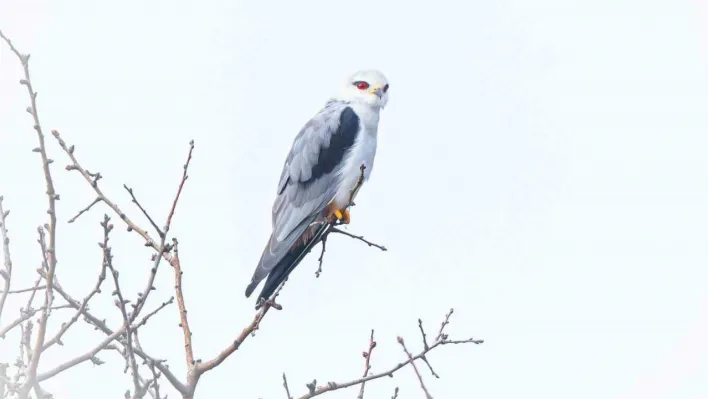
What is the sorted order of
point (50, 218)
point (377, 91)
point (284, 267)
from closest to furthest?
point (50, 218)
point (284, 267)
point (377, 91)

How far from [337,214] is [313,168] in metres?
0.37

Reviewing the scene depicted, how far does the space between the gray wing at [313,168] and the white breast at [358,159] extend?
0.04m

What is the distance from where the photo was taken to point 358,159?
6.60 m

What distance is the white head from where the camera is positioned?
7.04m

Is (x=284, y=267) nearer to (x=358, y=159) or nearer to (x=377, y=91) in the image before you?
(x=358, y=159)

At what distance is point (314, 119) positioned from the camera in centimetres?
684

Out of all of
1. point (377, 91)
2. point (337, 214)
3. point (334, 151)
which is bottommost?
point (337, 214)

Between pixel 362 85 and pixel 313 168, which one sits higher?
pixel 362 85

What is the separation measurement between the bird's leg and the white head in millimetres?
889

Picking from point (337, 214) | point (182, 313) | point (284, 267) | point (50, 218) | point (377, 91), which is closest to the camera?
point (50, 218)

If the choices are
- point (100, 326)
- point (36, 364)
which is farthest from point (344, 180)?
point (36, 364)

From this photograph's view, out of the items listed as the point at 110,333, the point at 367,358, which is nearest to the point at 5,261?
the point at 110,333

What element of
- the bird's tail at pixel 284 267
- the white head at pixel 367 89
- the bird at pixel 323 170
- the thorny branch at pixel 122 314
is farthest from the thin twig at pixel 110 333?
the white head at pixel 367 89

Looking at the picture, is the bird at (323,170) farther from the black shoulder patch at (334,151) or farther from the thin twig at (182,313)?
the thin twig at (182,313)
